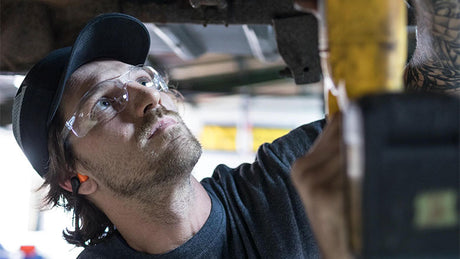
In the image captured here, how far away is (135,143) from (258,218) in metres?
0.41

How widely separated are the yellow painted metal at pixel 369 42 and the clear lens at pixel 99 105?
3.26 ft

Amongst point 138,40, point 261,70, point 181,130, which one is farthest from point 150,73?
point 261,70

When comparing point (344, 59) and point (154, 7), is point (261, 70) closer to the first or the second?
point (154, 7)

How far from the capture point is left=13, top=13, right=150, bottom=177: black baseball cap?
58.8 inches

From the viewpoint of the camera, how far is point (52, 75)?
1.53 meters

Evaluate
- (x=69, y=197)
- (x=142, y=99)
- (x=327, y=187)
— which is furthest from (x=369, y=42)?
(x=69, y=197)

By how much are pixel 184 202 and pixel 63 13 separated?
0.74 m

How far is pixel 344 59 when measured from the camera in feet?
1.76

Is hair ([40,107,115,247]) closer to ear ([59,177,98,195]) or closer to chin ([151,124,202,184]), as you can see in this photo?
ear ([59,177,98,195])

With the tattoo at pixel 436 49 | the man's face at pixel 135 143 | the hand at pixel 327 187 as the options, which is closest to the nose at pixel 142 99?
the man's face at pixel 135 143

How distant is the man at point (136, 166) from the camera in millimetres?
1358

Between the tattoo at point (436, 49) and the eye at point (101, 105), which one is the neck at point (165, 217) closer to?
the eye at point (101, 105)

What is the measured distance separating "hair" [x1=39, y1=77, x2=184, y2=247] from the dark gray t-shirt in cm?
10

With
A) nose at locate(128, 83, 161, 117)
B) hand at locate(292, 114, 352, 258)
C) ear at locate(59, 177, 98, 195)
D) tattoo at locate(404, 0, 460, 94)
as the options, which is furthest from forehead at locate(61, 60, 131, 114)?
hand at locate(292, 114, 352, 258)
